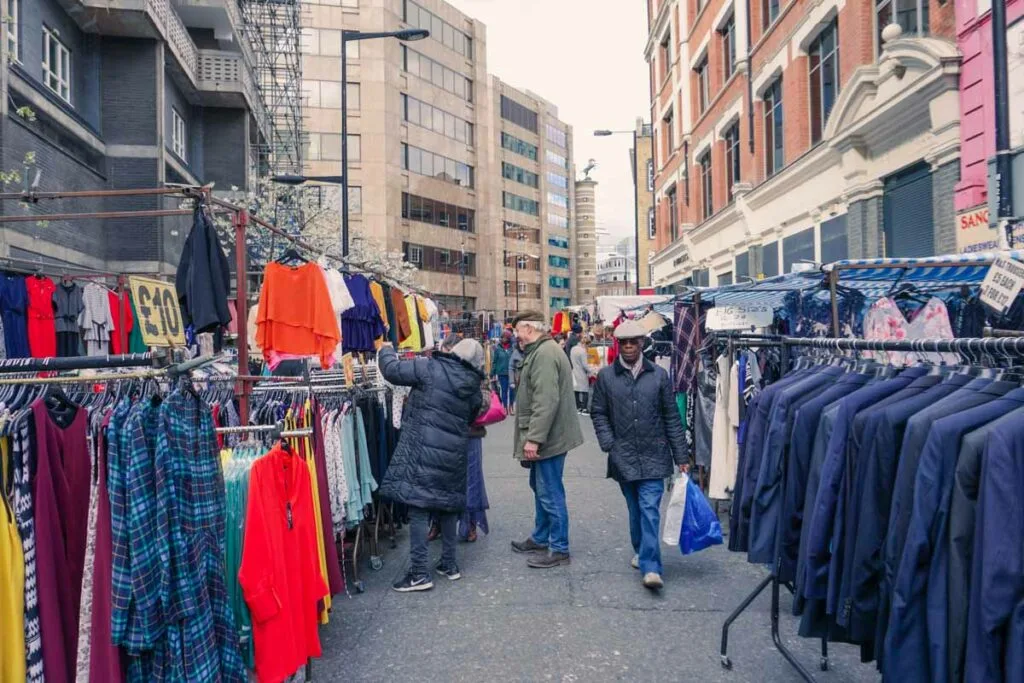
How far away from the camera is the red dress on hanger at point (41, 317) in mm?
9055

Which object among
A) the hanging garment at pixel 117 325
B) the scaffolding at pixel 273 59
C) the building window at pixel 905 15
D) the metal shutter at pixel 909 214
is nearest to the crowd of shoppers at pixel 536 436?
the hanging garment at pixel 117 325

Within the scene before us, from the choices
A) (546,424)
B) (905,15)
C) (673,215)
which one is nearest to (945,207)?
(905,15)

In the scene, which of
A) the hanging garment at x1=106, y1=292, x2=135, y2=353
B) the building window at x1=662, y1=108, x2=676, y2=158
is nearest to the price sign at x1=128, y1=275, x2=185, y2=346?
the hanging garment at x1=106, y1=292, x2=135, y2=353

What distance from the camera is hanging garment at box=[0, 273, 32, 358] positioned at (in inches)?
337

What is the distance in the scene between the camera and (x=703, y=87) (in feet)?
90.5

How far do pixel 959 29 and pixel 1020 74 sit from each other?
1.61m

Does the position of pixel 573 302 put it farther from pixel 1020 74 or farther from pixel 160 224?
pixel 1020 74

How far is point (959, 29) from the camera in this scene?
10.9 meters

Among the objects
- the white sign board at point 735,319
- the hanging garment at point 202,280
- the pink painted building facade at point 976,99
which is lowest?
the white sign board at point 735,319

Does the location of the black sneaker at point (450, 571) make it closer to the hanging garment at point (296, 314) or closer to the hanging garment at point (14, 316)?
the hanging garment at point (296, 314)

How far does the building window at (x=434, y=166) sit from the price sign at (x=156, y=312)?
49974mm

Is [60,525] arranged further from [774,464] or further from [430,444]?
[774,464]

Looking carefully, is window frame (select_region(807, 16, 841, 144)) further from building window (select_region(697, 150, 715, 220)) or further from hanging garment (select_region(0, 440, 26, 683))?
hanging garment (select_region(0, 440, 26, 683))

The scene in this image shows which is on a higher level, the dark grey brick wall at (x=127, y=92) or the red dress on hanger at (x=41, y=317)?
the dark grey brick wall at (x=127, y=92)
